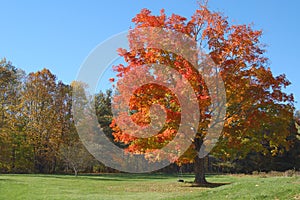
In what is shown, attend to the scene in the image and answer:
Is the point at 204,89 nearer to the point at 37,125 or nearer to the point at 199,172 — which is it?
the point at 199,172

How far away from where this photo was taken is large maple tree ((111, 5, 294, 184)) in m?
16.7

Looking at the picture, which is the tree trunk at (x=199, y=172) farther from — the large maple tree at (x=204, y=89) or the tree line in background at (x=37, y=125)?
the tree line in background at (x=37, y=125)

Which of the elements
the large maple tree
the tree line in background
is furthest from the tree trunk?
the tree line in background

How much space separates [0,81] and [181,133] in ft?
77.5

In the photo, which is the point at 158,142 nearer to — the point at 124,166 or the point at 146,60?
the point at 146,60

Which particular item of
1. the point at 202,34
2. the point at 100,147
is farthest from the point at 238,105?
the point at 100,147

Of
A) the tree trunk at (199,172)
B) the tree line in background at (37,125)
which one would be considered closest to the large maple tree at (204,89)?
the tree trunk at (199,172)

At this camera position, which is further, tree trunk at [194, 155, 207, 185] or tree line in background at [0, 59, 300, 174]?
tree line in background at [0, 59, 300, 174]

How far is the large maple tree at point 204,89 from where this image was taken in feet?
54.7

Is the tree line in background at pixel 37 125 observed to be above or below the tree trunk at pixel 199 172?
above

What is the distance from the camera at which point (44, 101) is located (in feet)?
127

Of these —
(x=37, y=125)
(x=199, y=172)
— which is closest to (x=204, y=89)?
(x=199, y=172)

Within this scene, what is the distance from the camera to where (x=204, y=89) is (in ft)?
54.7

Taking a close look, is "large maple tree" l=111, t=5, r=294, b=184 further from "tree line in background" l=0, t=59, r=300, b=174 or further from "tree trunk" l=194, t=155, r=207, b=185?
"tree line in background" l=0, t=59, r=300, b=174
